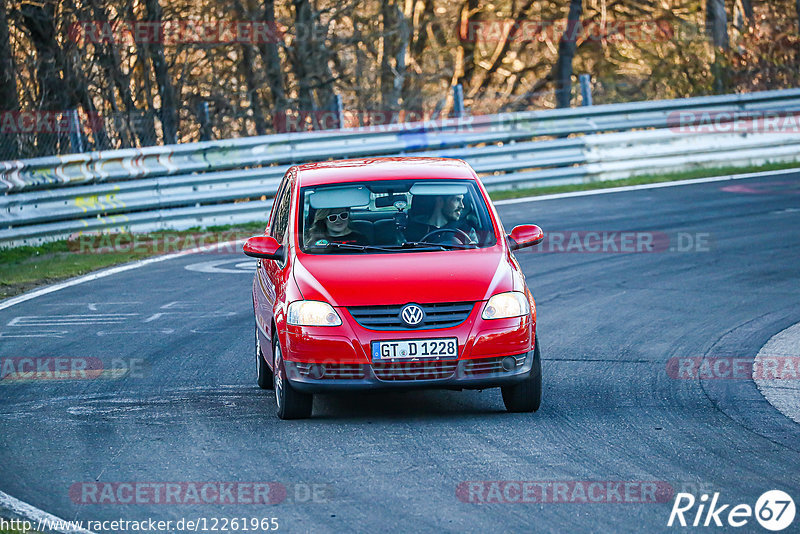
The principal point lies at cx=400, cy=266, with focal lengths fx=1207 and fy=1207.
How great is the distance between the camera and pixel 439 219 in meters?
8.56

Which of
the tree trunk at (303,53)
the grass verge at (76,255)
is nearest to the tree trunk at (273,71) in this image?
the tree trunk at (303,53)

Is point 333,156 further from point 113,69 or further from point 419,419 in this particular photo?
point 419,419

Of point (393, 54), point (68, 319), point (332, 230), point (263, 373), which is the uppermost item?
point (393, 54)

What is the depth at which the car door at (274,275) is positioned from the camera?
8.11m

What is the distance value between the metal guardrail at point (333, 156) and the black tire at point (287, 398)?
9177 millimetres

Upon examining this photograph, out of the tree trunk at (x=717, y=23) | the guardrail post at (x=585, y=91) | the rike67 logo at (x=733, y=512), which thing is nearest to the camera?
the rike67 logo at (x=733, y=512)

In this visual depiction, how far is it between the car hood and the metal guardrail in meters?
9.28

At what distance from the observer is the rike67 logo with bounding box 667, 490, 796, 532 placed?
18.2 feet

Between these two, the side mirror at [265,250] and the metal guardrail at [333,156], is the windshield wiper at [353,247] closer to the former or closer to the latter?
the side mirror at [265,250]

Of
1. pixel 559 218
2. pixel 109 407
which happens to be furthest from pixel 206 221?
pixel 109 407

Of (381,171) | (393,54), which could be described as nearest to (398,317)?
(381,171)

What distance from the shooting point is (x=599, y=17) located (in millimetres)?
35062

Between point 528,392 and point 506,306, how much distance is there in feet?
1.94

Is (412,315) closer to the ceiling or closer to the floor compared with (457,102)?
closer to the floor
